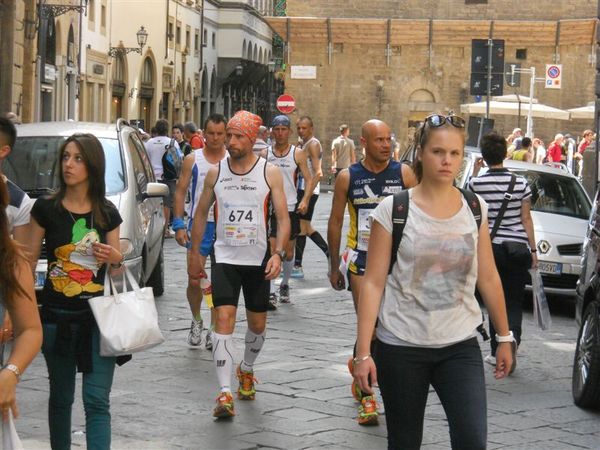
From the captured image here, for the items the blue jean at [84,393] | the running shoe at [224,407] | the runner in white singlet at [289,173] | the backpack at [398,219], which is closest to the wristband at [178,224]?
the running shoe at [224,407]

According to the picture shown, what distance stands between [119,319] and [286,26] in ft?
146

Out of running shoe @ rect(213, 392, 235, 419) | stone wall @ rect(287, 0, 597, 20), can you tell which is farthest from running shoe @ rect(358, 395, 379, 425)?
stone wall @ rect(287, 0, 597, 20)

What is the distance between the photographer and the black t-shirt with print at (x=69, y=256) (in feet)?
19.4

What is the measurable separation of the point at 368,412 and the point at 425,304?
Result: 272 centimetres

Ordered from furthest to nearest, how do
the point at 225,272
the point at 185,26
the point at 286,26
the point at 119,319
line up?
1. the point at 185,26
2. the point at 286,26
3. the point at 225,272
4. the point at 119,319

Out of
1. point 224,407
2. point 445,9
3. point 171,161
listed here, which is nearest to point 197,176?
point 224,407

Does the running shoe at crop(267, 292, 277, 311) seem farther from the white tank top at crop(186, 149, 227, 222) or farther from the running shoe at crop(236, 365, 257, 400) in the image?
the running shoe at crop(236, 365, 257, 400)

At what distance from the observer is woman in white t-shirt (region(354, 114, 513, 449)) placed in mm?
4953

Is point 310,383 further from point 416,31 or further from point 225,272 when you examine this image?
point 416,31

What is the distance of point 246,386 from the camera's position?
830 centimetres

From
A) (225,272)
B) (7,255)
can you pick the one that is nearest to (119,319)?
(7,255)

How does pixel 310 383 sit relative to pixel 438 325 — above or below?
below

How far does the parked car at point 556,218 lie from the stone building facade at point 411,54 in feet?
114

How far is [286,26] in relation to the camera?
49562mm
